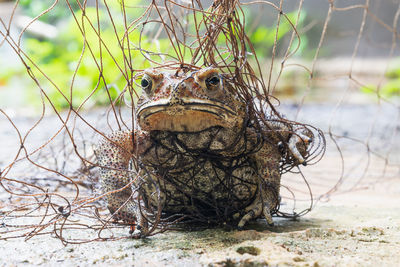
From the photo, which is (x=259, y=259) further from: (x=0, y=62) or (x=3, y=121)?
(x=0, y=62)

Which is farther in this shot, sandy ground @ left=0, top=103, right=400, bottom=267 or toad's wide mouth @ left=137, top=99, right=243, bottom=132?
toad's wide mouth @ left=137, top=99, right=243, bottom=132

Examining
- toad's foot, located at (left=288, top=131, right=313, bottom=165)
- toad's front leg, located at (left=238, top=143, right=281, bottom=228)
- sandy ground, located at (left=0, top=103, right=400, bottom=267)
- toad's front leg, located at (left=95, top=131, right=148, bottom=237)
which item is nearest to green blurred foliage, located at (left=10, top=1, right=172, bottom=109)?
toad's front leg, located at (left=95, top=131, right=148, bottom=237)

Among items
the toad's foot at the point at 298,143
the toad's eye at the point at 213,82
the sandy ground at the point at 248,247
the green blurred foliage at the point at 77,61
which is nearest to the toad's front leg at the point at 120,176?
the sandy ground at the point at 248,247

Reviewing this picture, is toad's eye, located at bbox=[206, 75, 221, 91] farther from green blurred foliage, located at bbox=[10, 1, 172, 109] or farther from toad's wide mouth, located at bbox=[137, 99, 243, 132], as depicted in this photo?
green blurred foliage, located at bbox=[10, 1, 172, 109]

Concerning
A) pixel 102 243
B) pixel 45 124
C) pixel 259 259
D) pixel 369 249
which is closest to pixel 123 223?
pixel 102 243

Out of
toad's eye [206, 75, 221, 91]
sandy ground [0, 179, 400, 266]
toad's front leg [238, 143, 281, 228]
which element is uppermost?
toad's eye [206, 75, 221, 91]

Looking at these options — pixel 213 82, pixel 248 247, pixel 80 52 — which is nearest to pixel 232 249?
pixel 248 247
